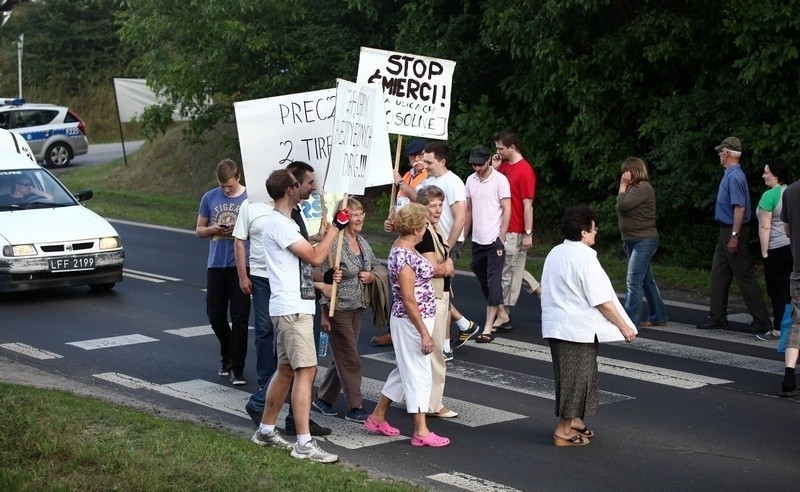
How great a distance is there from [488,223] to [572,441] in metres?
3.97

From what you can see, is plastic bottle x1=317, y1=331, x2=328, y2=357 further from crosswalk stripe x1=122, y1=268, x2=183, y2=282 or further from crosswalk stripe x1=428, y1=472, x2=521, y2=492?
crosswalk stripe x1=122, y1=268, x2=183, y2=282

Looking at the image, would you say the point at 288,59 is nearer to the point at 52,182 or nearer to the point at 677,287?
the point at 52,182

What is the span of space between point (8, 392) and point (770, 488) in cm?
533

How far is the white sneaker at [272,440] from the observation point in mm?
7949

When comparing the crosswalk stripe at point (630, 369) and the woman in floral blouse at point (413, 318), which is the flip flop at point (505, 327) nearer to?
the crosswalk stripe at point (630, 369)

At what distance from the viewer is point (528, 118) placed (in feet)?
70.4

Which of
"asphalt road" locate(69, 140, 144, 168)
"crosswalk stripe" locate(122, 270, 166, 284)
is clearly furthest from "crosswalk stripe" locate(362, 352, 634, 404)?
"asphalt road" locate(69, 140, 144, 168)

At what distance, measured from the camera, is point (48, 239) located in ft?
48.0

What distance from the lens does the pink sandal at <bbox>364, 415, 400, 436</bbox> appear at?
8555 mm

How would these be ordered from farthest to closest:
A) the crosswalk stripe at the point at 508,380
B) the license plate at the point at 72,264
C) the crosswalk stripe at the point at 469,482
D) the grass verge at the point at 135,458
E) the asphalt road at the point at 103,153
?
the asphalt road at the point at 103,153, the license plate at the point at 72,264, the crosswalk stripe at the point at 508,380, the crosswalk stripe at the point at 469,482, the grass verge at the point at 135,458

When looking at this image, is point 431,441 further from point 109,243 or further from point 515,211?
point 109,243

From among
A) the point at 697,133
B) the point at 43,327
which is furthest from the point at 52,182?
the point at 697,133

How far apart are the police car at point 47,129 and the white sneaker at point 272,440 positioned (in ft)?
100

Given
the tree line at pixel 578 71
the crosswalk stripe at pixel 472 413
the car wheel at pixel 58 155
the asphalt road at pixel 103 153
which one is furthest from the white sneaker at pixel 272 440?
the car wheel at pixel 58 155
